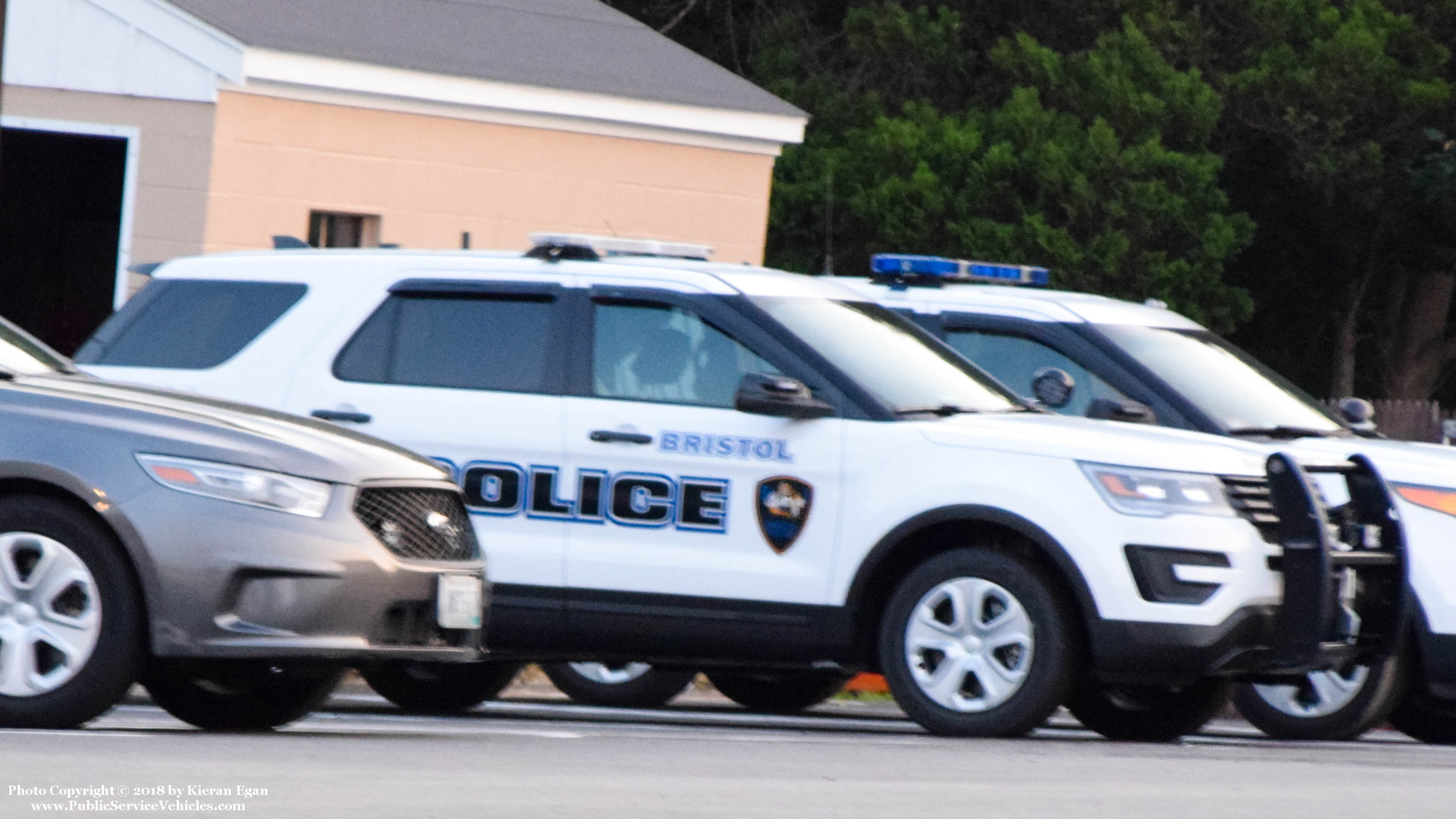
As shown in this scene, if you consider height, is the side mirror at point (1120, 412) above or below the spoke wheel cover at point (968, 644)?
above

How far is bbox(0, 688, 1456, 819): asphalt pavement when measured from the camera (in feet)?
22.2

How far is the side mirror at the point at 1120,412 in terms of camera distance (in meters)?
11.0

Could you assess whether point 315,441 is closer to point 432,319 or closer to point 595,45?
point 432,319

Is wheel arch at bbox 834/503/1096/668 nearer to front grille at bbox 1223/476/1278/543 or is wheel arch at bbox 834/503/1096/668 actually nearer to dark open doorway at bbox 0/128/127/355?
front grille at bbox 1223/476/1278/543

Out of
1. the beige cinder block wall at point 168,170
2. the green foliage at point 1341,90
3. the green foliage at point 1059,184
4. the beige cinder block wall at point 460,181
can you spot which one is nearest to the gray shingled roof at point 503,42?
the beige cinder block wall at point 460,181

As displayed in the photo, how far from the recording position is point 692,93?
70.0 ft

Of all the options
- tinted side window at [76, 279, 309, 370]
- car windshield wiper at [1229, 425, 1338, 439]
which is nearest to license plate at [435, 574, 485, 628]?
tinted side window at [76, 279, 309, 370]

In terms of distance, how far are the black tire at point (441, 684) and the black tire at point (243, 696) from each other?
2.13m

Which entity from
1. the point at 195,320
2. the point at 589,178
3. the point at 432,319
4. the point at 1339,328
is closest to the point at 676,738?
the point at 432,319

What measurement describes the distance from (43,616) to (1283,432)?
17.9 feet

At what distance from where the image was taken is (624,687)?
40.1 ft

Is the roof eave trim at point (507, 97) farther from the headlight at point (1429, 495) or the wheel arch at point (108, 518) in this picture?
the wheel arch at point (108, 518)

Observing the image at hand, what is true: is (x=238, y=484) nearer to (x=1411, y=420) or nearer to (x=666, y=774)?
(x=666, y=774)

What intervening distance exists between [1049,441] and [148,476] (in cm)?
331
